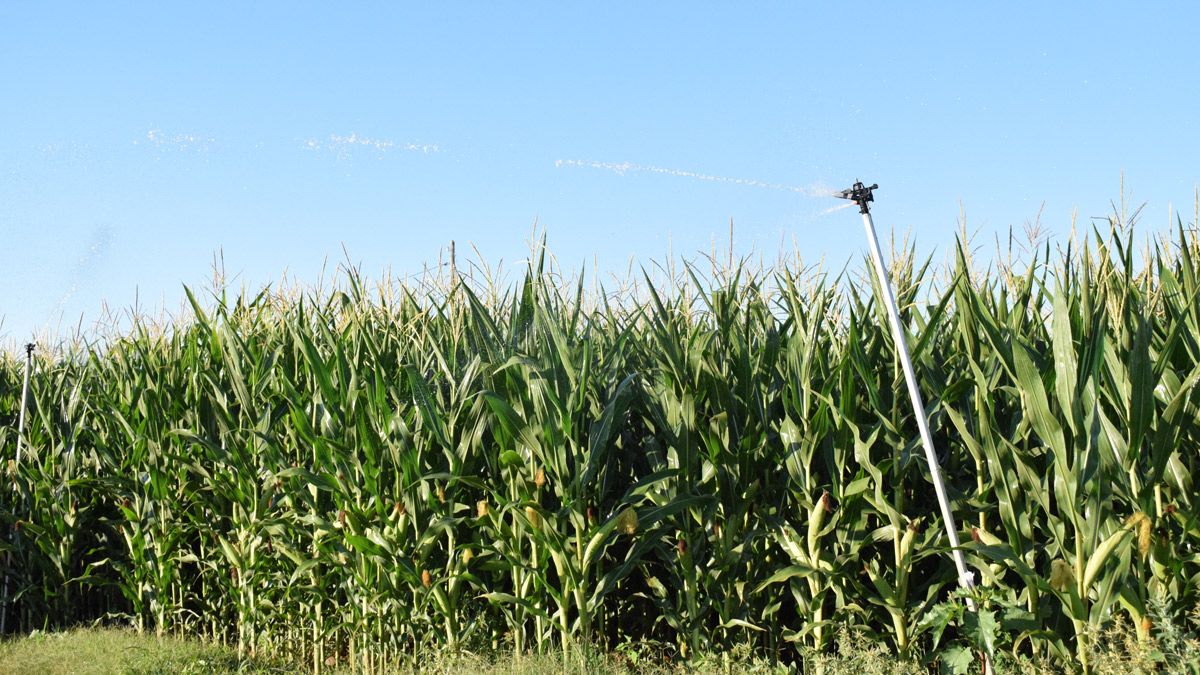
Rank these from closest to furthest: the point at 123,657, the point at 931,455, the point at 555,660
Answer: the point at 931,455 < the point at 555,660 < the point at 123,657

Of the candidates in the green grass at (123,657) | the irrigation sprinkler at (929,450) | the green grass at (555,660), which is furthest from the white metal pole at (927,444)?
the green grass at (123,657)

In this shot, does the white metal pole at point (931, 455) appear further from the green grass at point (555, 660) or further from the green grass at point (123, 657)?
the green grass at point (123, 657)

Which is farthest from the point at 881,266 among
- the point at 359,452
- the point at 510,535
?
the point at 359,452

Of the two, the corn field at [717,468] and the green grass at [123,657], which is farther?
the green grass at [123,657]

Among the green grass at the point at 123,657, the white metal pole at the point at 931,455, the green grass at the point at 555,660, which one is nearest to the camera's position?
the green grass at the point at 555,660

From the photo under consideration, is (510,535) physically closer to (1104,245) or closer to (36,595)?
(1104,245)

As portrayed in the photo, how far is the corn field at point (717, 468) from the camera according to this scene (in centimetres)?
379

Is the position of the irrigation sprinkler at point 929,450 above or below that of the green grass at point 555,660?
above

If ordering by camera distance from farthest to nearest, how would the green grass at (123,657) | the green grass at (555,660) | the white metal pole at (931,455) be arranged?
the green grass at (123,657) → the white metal pole at (931,455) → the green grass at (555,660)

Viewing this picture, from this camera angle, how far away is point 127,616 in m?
6.94

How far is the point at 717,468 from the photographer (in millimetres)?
4566

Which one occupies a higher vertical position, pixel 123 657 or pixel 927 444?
pixel 927 444

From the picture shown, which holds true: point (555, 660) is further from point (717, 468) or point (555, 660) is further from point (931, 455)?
point (931, 455)

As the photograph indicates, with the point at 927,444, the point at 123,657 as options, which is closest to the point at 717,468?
the point at 927,444
